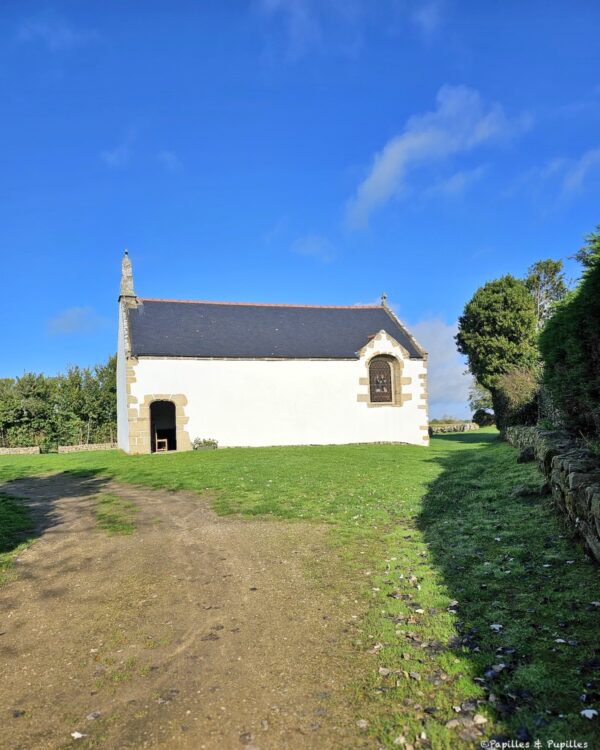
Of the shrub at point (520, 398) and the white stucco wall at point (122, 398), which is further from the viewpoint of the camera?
the white stucco wall at point (122, 398)

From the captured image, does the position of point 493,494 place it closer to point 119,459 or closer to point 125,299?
point 119,459

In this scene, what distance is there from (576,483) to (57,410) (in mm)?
33421

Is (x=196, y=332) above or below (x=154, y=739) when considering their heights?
above

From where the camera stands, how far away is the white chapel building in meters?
25.1

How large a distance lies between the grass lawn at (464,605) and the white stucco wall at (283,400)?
13.6 meters

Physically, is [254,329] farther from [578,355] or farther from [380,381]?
[578,355]

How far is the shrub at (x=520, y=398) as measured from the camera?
1906 cm

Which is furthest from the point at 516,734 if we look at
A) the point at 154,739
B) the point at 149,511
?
the point at 149,511

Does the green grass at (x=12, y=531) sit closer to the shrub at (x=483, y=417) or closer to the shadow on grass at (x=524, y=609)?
the shadow on grass at (x=524, y=609)

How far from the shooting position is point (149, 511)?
415 inches

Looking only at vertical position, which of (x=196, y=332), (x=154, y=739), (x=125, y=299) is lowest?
(x=154, y=739)

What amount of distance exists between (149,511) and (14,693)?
262 inches

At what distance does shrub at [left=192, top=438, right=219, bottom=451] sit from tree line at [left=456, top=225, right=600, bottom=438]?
14.9 meters

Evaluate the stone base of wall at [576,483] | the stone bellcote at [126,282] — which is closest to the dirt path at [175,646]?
the stone base of wall at [576,483]
